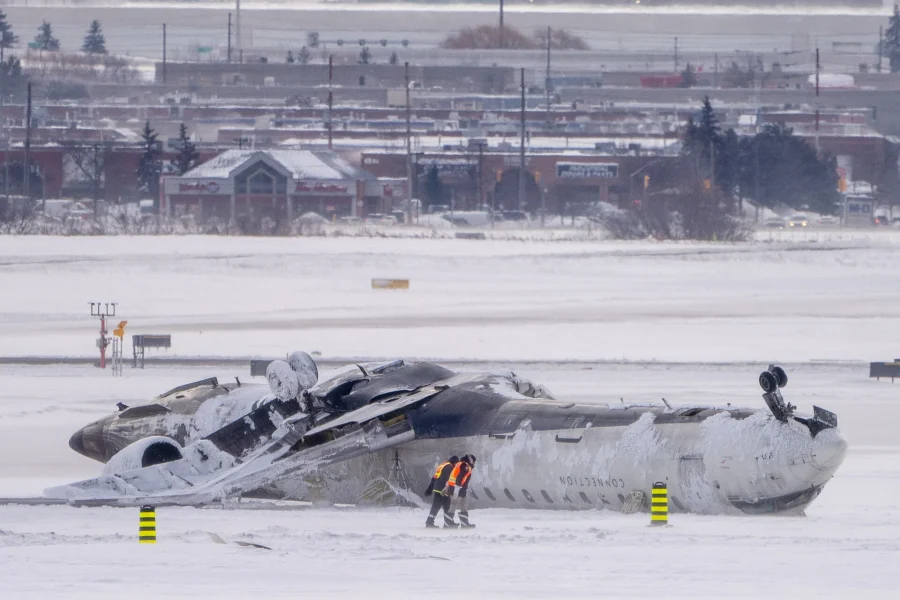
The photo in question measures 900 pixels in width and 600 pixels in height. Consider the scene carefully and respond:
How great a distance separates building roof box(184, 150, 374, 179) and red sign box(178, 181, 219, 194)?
1.79ft

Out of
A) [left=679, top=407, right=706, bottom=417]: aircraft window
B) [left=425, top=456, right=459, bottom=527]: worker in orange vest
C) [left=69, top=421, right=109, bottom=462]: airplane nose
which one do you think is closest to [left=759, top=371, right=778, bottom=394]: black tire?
[left=679, top=407, right=706, bottom=417]: aircraft window

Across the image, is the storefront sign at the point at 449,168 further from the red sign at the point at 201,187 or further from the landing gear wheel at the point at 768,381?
the landing gear wheel at the point at 768,381

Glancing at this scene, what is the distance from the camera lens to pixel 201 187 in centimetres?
11462

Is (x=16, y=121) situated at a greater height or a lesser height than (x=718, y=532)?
greater

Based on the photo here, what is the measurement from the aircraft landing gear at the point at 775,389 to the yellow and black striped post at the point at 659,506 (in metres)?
1.94

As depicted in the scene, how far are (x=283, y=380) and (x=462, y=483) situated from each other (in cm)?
444

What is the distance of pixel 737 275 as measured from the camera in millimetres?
72312

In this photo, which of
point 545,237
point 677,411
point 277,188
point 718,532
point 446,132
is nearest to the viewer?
point 718,532

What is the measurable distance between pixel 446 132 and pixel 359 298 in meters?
82.8

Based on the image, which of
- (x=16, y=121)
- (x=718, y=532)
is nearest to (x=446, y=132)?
(x=16, y=121)

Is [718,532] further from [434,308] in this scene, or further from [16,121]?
[16,121]

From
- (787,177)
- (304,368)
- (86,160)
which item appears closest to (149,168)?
(86,160)

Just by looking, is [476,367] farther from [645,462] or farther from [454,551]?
[454,551]

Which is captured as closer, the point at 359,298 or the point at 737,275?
the point at 359,298
